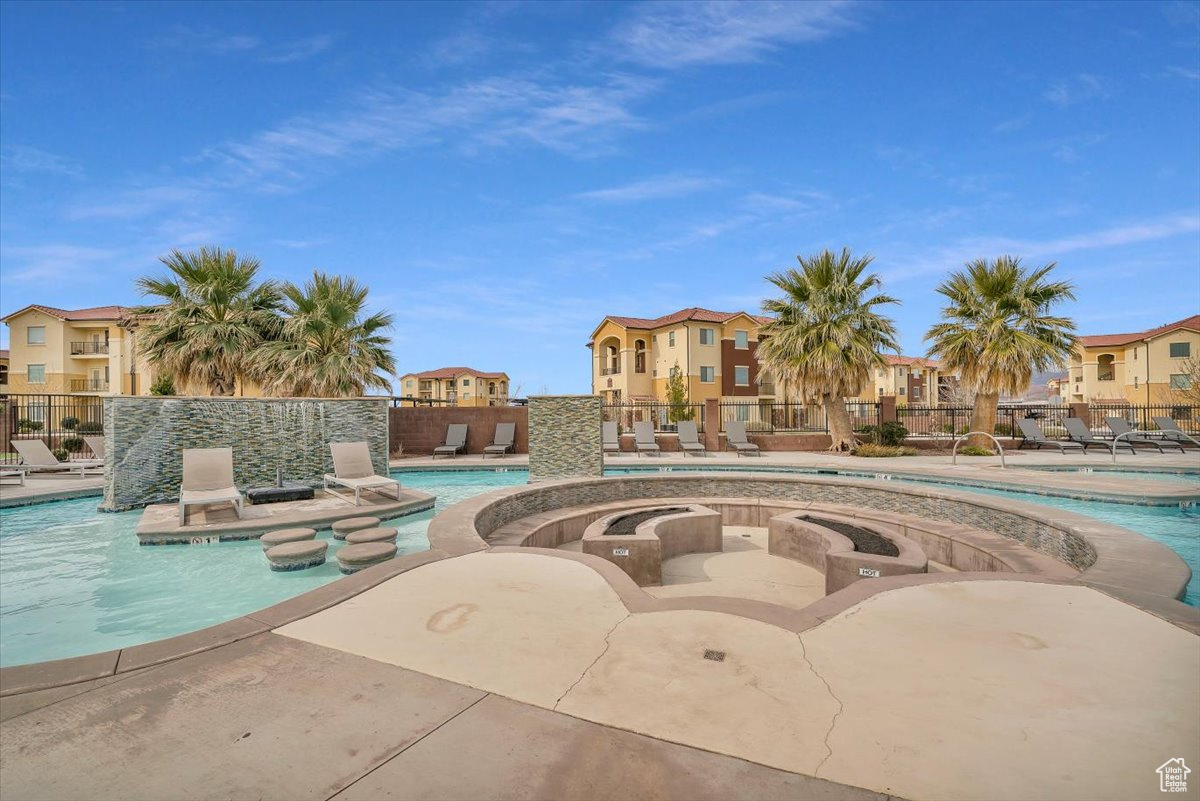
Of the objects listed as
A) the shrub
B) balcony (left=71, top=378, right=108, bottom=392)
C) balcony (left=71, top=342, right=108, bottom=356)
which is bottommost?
the shrub

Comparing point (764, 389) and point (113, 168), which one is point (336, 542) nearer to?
point (113, 168)

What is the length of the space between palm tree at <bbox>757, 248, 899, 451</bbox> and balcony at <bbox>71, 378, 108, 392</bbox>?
4445 centimetres

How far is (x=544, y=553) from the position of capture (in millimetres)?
5441

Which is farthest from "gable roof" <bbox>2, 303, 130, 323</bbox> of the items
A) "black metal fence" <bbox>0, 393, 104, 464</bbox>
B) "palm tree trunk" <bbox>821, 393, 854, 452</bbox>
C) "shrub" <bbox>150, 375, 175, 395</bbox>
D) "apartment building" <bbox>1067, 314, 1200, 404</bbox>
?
"apartment building" <bbox>1067, 314, 1200, 404</bbox>

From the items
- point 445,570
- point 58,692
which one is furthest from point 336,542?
point 58,692

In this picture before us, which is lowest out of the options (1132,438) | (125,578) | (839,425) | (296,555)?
(125,578)

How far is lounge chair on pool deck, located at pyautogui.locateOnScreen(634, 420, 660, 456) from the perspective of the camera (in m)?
17.8

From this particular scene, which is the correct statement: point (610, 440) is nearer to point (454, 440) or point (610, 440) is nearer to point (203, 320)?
point (454, 440)

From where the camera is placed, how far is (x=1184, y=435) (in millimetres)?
19266

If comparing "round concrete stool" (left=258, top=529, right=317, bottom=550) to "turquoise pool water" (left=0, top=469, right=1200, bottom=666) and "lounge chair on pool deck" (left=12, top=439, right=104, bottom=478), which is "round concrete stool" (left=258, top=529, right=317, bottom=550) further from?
"lounge chair on pool deck" (left=12, top=439, right=104, bottom=478)

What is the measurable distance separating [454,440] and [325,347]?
4.75 metres

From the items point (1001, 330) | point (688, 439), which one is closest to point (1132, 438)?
point (1001, 330)

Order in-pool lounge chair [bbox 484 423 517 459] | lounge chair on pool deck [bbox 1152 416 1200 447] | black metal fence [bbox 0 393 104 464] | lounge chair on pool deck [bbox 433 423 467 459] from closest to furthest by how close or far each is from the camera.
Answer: black metal fence [bbox 0 393 104 464] < lounge chair on pool deck [bbox 433 423 467 459] < in-pool lounge chair [bbox 484 423 517 459] < lounge chair on pool deck [bbox 1152 416 1200 447]

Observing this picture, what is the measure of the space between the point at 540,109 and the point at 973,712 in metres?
14.8
